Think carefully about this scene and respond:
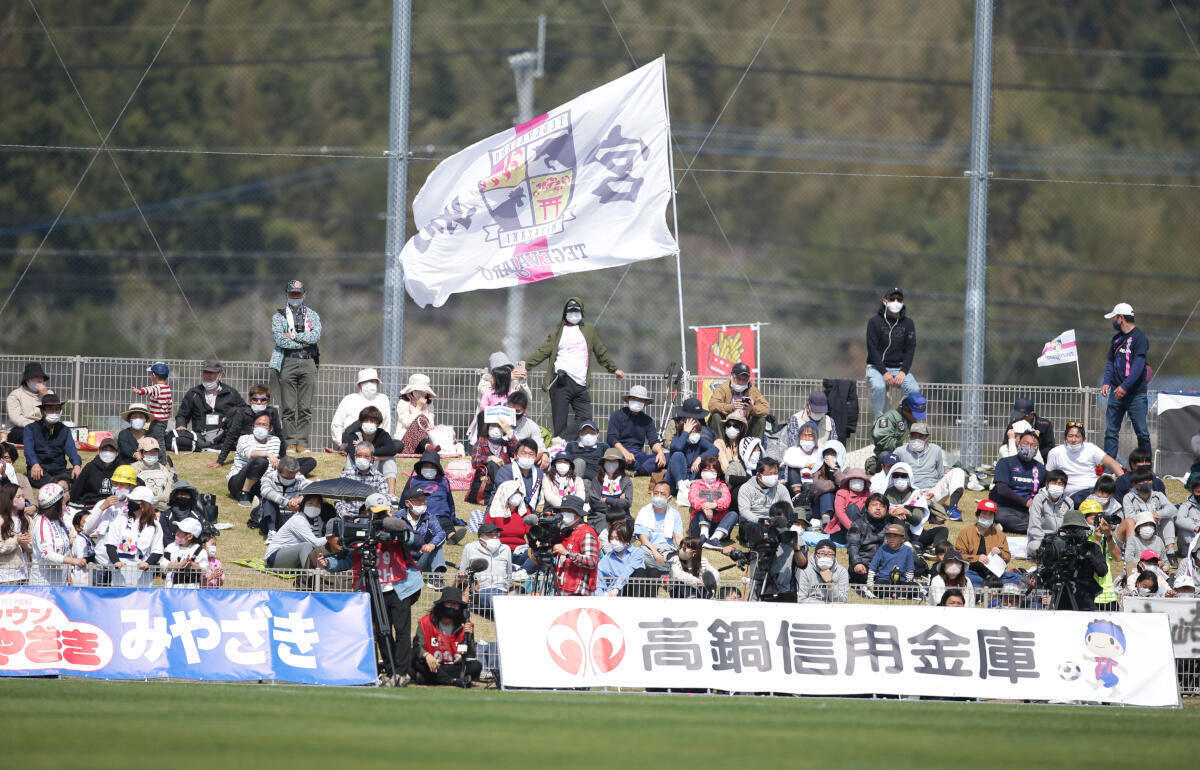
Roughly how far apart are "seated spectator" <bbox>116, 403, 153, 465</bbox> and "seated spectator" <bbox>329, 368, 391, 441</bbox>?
2.10m

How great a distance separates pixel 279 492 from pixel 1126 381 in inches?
383

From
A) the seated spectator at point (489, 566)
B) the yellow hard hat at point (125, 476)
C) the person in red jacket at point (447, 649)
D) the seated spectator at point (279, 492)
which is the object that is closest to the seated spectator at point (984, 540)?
the seated spectator at point (489, 566)

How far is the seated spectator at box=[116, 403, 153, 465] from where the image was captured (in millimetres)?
17469

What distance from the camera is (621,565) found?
15.6m

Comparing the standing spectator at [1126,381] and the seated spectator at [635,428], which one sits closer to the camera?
the standing spectator at [1126,381]

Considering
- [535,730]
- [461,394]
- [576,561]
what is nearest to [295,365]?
[461,394]

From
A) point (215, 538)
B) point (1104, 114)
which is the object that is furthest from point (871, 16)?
point (215, 538)

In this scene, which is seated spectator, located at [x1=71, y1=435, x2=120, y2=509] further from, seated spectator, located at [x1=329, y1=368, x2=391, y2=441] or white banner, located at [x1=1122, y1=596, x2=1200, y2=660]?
white banner, located at [x1=1122, y1=596, x2=1200, y2=660]

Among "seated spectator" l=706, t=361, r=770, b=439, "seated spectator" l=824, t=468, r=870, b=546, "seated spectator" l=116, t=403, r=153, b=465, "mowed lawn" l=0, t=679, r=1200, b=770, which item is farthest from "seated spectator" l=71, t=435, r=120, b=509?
"seated spectator" l=824, t=468, r=870, b=546

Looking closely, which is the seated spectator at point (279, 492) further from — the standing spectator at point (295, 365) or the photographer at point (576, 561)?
the photographer at point (576, 561)

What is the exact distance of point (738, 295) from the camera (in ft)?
133

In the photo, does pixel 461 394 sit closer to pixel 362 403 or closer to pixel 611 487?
pixel 362 403

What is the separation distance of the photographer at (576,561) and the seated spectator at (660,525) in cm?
127

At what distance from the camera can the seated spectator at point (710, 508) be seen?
17.6 m
